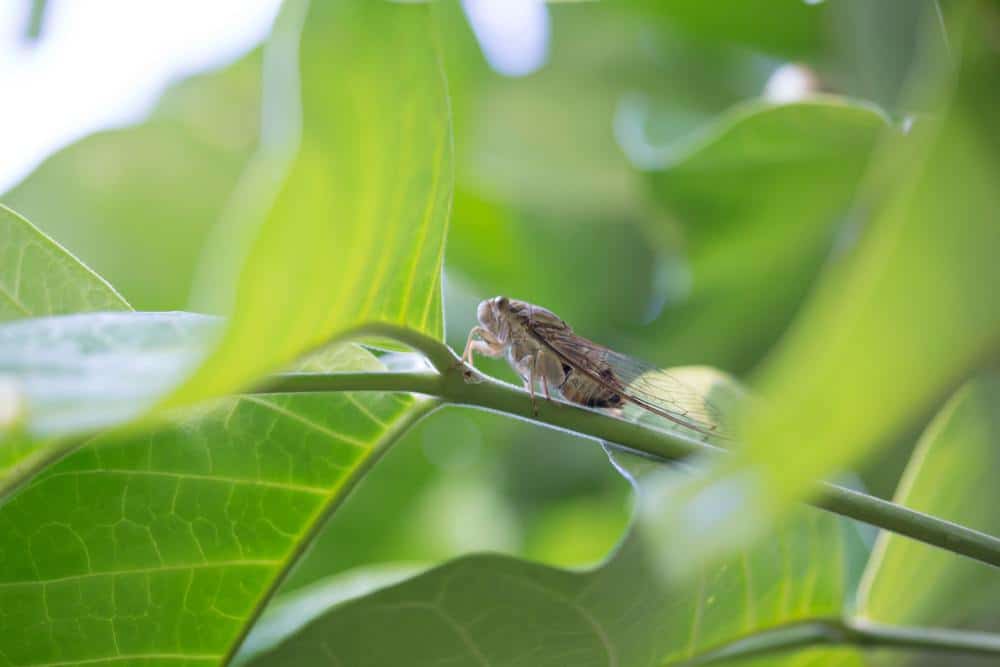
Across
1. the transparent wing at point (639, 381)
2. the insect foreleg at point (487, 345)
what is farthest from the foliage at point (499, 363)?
the insect foreleg at point (487, 345)

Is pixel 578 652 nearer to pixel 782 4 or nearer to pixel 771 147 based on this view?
pixel 771 147

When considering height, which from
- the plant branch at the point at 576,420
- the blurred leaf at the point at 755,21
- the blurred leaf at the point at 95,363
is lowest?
the plant branch at the point at 576,420

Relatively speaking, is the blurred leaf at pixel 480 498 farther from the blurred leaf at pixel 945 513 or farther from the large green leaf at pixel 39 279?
the large green leaf at pixel 39 279

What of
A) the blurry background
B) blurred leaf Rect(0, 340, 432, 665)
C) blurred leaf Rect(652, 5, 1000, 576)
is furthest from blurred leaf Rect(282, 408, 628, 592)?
blurred leaf Rect(652, 5, 1000, 576)

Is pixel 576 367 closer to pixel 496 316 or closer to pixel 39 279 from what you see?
pixel 496 316

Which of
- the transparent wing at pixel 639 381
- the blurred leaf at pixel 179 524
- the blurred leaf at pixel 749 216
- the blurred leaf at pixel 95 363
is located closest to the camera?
the blurred leaf at pixel 95 363

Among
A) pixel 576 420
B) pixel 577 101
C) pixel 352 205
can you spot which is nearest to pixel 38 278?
pixel 352 205

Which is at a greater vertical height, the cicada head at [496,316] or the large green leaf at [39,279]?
the large green leaf at [39,279]

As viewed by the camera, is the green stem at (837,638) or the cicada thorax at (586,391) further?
the cicada thorax at (586,391)
